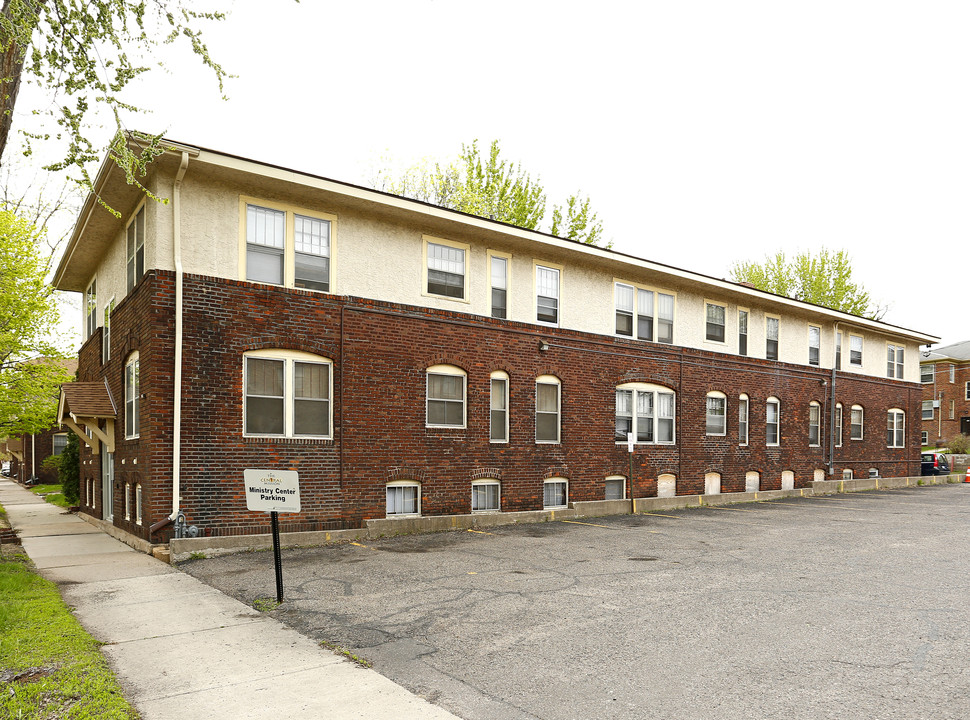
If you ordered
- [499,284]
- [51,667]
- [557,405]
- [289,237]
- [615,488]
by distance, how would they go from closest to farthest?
1. [51,667]
2. [289,237]
3. [499,284]
4. [557,405]
5. [615,488]

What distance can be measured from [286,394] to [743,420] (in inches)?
671

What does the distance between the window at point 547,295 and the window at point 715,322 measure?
23.5ft

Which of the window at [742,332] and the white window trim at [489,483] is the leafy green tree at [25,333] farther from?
the window at [742,332]

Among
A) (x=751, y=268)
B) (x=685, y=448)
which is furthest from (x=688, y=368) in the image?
(x=751, y=268)

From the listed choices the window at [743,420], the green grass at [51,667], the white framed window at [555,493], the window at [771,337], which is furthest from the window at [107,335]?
the window at [771,337]

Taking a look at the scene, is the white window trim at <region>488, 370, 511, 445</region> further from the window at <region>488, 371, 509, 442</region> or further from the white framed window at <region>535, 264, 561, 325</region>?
the white framed window at <region>535, 264, 561, 325</region>

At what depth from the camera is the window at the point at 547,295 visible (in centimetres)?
1977

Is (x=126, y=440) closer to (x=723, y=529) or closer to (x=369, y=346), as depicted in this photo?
(x=369, y=346)

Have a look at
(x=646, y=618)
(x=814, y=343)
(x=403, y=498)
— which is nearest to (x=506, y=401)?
(x=403, y=498)

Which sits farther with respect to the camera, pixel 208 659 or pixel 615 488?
pixel 615 488

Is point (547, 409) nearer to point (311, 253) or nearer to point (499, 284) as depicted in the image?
point (499, 284)

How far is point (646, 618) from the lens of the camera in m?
8.61

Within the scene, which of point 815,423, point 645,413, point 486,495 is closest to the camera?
point 486,495

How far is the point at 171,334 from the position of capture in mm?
13562
